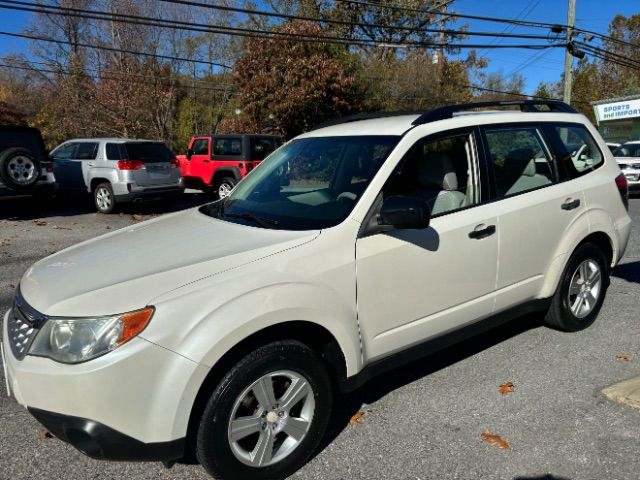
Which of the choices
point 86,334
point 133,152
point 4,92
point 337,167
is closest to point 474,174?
point 337,167

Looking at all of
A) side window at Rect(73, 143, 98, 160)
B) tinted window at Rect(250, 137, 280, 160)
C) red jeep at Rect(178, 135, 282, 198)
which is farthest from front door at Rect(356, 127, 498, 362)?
side window at Rect(73, 143, 98, 160)

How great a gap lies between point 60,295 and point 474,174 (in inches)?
101

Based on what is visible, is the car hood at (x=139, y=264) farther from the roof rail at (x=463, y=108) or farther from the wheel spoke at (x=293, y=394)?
the roof rail at (x=463, y=108)

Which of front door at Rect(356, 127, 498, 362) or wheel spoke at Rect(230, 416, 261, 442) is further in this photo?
front door at Rect(356, 127, 498, 362)

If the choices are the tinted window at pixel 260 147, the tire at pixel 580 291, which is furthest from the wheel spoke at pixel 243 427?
the tinted window at pixel 260 147

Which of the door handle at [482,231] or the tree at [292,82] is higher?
the tree at [292,82]

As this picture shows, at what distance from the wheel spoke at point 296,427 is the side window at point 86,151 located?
1151 cm

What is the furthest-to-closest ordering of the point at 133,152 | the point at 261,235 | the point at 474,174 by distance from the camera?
the point at 133,152 < the point at 474,174 < the point at 261,235

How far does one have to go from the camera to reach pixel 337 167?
11.8 feet

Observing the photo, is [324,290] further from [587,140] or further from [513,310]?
[587,140]

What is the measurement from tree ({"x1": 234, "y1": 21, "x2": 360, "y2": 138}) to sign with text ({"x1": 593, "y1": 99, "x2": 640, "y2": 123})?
736 inches

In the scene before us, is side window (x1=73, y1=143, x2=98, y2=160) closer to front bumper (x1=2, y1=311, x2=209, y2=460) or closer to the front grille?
the front grille

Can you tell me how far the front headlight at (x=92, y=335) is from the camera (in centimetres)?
219

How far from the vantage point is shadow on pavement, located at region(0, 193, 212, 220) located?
40.0ft
